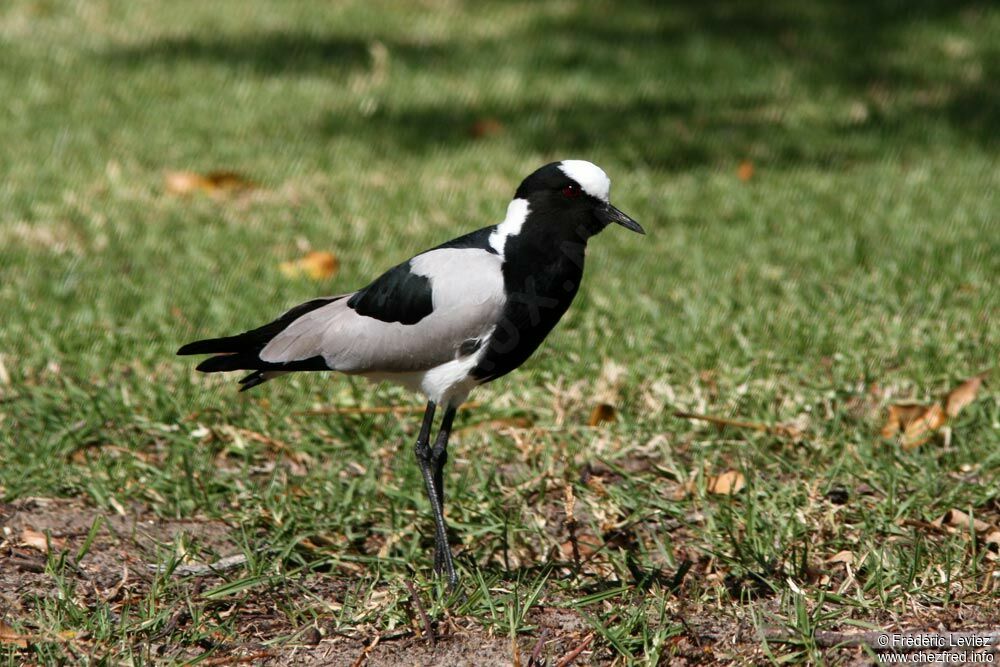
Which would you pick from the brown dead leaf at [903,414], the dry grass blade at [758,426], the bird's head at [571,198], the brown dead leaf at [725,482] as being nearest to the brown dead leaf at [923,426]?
the brown dead leaf at [903,414]

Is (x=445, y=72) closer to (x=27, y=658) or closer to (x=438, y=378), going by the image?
(x=438, y=378)

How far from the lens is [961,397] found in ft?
14.2

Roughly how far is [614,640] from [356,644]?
24.6 inches

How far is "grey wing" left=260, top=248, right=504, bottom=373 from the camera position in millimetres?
3434

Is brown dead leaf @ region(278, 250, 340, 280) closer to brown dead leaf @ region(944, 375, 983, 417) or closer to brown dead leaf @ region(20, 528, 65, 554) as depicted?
brown dead leaf @ region(20, 528, 65, 554)

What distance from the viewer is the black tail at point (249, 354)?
360 centimetres

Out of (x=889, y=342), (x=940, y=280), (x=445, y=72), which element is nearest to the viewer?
(x=889, y=342)

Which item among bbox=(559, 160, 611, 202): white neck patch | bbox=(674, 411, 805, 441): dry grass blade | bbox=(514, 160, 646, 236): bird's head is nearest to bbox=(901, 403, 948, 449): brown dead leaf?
bbox=(674, 411, 805, 441): dry grass blade

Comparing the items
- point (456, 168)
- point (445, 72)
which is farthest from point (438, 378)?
point (445, 72)

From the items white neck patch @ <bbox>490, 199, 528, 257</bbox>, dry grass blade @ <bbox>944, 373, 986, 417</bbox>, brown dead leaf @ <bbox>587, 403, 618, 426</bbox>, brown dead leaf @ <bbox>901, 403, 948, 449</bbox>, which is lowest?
brown dead leaf @ <bbox>587, 403, 618, 426</bbox>

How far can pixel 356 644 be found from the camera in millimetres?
3207

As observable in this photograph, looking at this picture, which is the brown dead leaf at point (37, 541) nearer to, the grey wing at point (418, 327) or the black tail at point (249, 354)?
the black tail at point (249, 354)

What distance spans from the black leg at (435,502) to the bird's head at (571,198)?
2.00ft

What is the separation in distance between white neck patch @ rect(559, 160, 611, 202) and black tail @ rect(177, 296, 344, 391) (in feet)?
2.75
